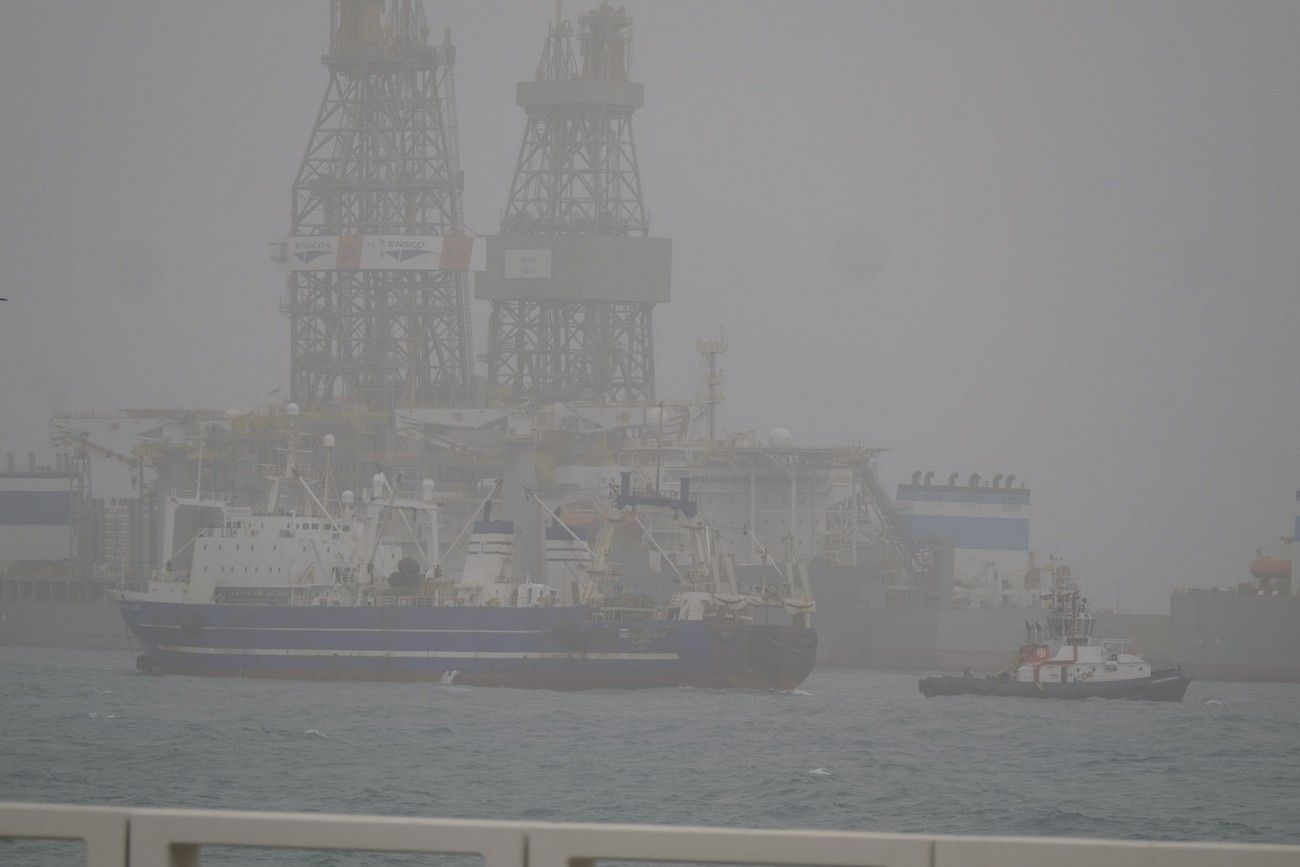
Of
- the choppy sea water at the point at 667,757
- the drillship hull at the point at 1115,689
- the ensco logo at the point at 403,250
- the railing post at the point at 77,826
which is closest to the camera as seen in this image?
the railing post at the point at 77,826

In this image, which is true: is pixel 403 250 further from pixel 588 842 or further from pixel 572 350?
pixel 588 842

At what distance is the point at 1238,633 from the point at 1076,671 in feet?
66.3

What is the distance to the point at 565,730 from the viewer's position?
34.8m

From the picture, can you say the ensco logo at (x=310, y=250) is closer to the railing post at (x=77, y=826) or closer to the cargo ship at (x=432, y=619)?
the cargo ship at (x=432, y=619)

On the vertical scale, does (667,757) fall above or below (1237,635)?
below

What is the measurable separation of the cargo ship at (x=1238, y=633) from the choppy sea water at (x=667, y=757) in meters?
14.6

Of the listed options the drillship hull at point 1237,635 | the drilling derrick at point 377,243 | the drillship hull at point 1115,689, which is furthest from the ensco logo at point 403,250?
the drillship hull at point 1115,689

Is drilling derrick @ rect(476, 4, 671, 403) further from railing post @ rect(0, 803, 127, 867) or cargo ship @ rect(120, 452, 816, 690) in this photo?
railing post @ rect(0, 803, 127, 867)

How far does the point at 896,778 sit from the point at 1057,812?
12.0ft

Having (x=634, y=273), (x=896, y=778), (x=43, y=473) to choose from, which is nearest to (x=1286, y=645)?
(x=634, y=273)

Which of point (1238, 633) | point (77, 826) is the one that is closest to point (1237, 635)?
point (1238, 633)

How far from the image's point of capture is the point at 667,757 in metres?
31.0

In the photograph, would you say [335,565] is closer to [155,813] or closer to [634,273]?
[634,273]

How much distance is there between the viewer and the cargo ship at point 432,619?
1758 inches
